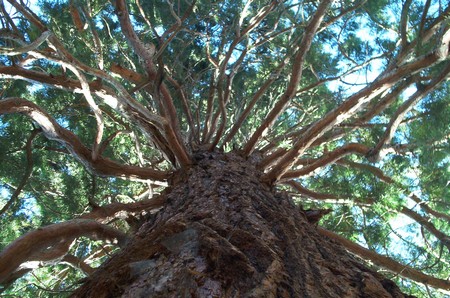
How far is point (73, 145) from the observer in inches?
125

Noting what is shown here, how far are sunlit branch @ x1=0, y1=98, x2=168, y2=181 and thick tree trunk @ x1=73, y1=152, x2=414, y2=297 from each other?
130cm

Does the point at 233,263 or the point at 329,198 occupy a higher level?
the point at 329,198

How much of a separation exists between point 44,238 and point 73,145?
1.09 m

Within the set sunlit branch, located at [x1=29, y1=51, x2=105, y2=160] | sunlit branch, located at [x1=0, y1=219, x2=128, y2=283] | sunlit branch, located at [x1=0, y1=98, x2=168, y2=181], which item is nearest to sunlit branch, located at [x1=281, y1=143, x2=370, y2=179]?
sunlit branch, located at [x1=0, y1=98, x2=168, y2=181]

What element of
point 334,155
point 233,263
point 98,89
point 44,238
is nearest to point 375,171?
point 334,155

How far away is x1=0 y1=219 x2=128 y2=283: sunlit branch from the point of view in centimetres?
203

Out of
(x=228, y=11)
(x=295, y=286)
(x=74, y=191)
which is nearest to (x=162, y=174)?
(x=74, y=191)

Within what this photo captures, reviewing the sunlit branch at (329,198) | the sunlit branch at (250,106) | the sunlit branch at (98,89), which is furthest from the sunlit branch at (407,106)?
the sunlit branch at (98,89)

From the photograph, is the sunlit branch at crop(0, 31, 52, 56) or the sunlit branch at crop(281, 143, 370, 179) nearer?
the sunlit branch at crop(0, 31, 52, 56)

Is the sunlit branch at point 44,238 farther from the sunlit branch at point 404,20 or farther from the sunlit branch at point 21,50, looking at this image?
the sunlit branch at point 404,20

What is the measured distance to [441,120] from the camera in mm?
3645

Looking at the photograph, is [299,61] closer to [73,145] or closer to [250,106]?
[250,106]

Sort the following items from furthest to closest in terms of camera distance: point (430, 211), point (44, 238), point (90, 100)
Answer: point (430, 211), point (90, 100), point (44, 238)

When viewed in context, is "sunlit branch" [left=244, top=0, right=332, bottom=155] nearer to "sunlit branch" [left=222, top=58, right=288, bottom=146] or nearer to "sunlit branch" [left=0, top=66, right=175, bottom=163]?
"sunlit branch" [left=222, top=58, right=288, bottom=146]
